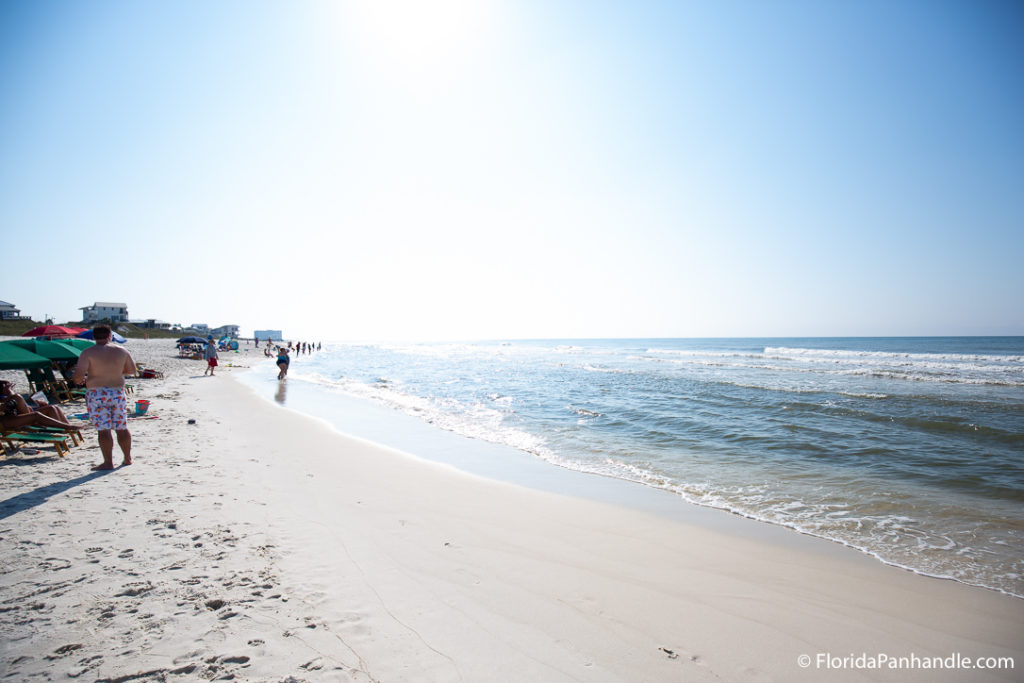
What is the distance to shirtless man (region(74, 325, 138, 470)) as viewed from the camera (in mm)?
6617

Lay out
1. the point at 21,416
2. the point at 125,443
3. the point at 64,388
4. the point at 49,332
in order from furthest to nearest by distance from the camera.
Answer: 1. the point at 49,332
2. the point at 64,388
3. the point at 21,416
4. the point at 125,443

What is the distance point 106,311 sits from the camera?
95.9 metres

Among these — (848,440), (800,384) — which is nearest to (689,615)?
(848,440)

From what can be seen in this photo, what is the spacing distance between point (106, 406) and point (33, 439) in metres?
2.29

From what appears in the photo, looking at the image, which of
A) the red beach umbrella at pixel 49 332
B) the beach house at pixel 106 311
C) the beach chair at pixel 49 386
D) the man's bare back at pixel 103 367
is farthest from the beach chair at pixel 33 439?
the beach house at pixel 106 311

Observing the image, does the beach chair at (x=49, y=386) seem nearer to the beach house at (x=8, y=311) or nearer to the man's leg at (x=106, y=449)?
the man's leg at (x=106, y=449)

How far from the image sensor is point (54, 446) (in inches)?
322

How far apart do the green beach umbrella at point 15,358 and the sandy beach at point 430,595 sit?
6966mm

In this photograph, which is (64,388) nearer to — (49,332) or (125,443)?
(49,332)

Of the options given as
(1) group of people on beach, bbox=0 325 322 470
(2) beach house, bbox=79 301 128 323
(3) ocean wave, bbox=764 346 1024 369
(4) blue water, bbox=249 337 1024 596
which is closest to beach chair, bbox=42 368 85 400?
(4) blue water, bbox=249 337 1024 596

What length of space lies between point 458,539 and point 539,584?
4.44 ft

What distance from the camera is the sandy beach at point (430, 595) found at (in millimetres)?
2912

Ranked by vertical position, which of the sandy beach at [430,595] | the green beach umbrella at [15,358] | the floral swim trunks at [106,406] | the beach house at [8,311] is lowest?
the sandy beach at [430,595]

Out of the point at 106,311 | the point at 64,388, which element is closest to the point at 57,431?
the point at 64,388
